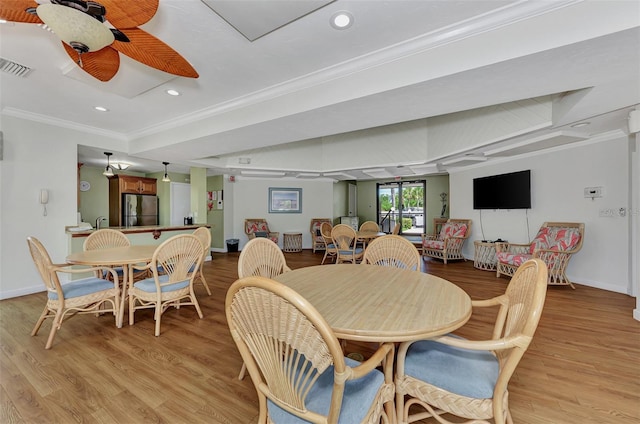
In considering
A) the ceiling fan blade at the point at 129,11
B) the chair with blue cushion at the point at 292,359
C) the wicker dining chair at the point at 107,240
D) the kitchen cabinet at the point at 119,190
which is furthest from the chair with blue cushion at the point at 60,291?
the kitchen cabinet at the point at 119,190

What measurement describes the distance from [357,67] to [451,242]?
15.6 ft

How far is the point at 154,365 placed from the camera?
6.36 ft

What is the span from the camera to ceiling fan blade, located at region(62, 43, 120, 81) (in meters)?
1.74

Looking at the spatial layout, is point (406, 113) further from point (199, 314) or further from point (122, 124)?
point (122, 124)

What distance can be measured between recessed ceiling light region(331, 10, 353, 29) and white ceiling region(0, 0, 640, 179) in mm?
45

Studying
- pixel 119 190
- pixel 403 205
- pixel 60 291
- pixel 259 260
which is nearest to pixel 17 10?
pixel 259 260

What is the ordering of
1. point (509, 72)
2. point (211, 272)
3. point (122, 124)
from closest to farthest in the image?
point (509, 72) → point (122, 124) → point (211, 272)

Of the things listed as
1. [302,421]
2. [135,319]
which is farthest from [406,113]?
[135,319]

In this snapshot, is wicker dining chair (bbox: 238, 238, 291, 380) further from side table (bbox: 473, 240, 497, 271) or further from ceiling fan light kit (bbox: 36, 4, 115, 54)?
side table (bbox: 473, 240, 497, 271)

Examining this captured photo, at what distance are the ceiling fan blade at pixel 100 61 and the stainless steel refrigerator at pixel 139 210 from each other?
5.58 metres

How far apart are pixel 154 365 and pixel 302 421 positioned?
5.30ft

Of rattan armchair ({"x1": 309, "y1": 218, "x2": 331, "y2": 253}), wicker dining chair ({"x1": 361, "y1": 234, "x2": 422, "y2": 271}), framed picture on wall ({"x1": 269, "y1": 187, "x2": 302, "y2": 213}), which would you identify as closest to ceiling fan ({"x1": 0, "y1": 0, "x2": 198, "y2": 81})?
wicker dining chair ({"x1": 361, "y1": 234, "x2": 422, "y2": 271})

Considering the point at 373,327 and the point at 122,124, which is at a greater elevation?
the point at 122,124

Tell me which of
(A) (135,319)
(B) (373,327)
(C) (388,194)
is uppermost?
(C) (388,194)
